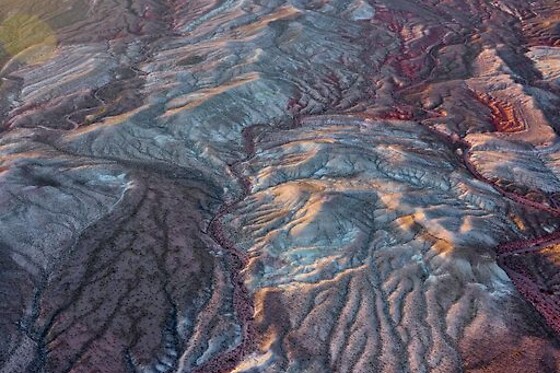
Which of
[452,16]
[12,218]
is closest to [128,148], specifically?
[12,218]

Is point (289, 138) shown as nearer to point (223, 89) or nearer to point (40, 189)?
point (223, 89)

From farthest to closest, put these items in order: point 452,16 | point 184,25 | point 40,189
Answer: point 452,16 → point 184,25 → point 40,189

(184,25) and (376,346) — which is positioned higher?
(184,25)

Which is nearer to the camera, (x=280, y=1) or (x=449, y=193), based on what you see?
(x=449, y=193)

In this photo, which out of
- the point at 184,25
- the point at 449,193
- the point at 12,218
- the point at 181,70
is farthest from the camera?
the point at 184,25

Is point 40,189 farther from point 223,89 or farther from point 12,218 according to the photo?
point 223,89

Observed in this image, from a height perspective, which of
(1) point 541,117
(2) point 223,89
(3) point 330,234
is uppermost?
(2) point 223,89

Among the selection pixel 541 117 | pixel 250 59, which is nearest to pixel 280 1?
pixel 250 59
